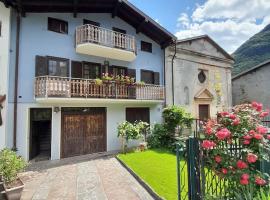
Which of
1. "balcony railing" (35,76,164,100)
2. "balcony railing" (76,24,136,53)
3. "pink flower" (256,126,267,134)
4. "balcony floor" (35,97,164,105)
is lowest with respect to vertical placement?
"pink flower" (256,126,267,134)

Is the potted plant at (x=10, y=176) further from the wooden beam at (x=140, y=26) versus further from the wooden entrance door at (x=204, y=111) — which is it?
the wooden entrance door at (x=204, y=111)

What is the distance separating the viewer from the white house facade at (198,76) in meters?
16.8

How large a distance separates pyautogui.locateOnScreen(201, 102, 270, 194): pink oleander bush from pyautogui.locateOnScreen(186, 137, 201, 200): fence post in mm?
323

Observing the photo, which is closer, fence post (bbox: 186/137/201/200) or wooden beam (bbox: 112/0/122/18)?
fence post (bbox: 186/137/201/200)

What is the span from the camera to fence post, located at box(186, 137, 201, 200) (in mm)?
4688

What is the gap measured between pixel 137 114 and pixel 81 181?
305 inches

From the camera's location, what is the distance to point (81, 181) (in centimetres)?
777

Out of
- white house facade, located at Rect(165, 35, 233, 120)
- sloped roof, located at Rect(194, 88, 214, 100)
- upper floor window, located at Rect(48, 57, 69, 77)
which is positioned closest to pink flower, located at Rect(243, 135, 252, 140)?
upper floor window, located at Rect(48, 57, 69, 77)

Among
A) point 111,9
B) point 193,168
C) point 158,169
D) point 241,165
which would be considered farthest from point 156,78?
point 241,165

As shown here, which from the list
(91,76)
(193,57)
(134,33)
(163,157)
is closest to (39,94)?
(91,76)

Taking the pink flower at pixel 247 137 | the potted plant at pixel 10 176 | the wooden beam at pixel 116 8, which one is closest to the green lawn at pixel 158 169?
the pink flower at pixel 247 137

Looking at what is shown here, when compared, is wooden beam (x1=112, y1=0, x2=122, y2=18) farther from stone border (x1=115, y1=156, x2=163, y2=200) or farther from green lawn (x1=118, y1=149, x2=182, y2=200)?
stone border (x1=115, y1=156, x2=163, y2=200)

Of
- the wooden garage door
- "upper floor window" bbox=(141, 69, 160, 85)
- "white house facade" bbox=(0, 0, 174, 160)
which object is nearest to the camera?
"white house facade" bbox=(0, 0, 174, 160)

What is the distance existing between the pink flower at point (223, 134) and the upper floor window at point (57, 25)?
36.0 feet
